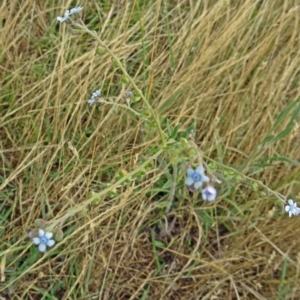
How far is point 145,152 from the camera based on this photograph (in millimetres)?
1567

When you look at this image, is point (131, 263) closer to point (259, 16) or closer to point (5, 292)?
point (5, 292)

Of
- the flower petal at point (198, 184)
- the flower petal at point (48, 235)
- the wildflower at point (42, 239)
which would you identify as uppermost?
the flower petal at point (198, 184)

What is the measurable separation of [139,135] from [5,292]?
529 millimetres

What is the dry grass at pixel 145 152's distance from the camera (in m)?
1.52

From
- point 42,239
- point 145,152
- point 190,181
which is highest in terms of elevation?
point 190,181

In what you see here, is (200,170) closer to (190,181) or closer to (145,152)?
(190,181)

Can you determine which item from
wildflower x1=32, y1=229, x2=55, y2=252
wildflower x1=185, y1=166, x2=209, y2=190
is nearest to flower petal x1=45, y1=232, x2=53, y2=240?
wildflower x1=32, y1=229, x2=55, y2=252

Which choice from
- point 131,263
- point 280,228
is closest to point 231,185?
point 280,228

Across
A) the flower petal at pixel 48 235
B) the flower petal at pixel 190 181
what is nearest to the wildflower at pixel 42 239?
the flower petal at pixel 48 235

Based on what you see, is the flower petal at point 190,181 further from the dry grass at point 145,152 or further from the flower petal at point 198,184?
the dry grass at point 145,152

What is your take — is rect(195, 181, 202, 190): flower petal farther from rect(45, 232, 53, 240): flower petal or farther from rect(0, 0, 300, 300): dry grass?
rect(0, 0, 300, 300): dry grass

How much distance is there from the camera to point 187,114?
67.1 inches

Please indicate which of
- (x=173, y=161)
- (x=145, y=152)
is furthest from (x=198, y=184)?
(x=145, y=152)

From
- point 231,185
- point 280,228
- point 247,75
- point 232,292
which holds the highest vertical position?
point 247,75
